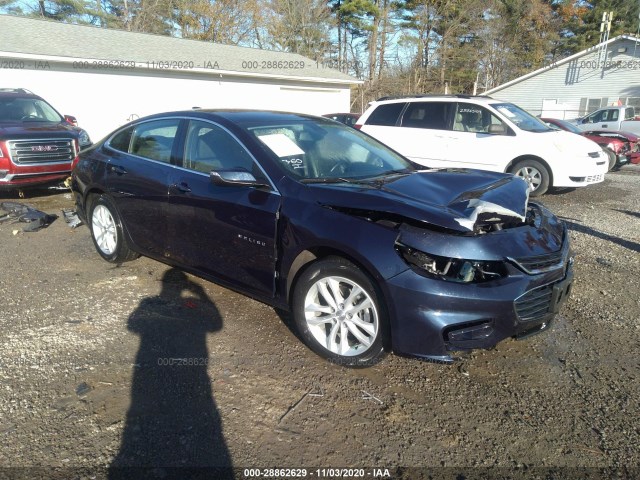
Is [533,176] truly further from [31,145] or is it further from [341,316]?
[31,145]

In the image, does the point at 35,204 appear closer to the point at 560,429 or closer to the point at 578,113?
the point at 560,429

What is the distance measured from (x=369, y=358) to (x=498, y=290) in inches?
35.0

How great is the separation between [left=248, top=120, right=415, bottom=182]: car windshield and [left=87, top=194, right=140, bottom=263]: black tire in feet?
6.52

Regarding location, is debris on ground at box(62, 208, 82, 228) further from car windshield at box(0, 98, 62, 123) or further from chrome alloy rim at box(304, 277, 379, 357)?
chrome alloy rim at box(304, 277, 379, 357)

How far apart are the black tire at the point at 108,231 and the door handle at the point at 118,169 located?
31cm

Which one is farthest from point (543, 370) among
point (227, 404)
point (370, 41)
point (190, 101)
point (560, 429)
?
point (370, 41)

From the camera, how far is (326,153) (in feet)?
12.8

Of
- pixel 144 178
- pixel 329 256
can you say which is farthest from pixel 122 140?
pixel 329 256

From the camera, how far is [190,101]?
1762 cm

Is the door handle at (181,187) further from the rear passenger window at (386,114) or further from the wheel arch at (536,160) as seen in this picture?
the wheel arch at (536,160)

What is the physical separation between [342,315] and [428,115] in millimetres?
7150

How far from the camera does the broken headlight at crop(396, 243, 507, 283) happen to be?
9.09 feet

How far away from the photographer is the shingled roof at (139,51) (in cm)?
1445

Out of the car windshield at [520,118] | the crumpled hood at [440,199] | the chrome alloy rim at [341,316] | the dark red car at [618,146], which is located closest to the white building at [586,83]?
the dark red car at [618,146]
